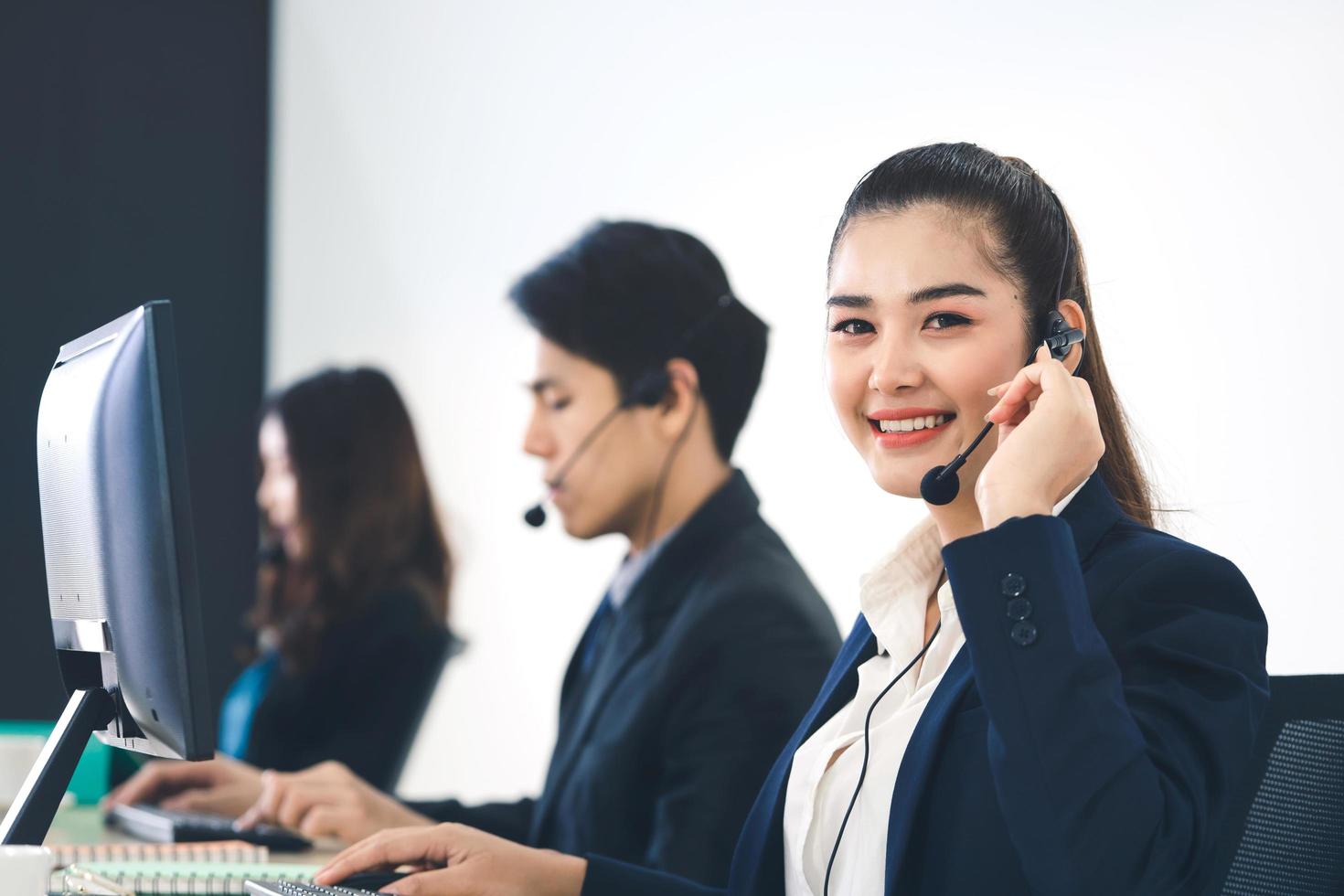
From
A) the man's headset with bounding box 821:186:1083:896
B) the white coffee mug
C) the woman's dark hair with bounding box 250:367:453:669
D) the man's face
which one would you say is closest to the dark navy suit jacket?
the man's face

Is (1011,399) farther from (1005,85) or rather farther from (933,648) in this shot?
(1005,85)

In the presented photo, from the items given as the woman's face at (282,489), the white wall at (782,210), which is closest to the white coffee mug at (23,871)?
the white wall at (782,210)

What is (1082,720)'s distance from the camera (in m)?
0.99

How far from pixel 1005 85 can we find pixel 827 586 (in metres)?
0.85

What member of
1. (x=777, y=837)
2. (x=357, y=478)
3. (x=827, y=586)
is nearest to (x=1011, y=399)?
(x=777, y=837)

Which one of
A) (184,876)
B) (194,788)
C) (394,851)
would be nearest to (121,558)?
(394,851)

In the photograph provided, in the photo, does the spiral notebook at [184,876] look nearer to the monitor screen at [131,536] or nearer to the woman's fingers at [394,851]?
the woman's fingers at [394,851]

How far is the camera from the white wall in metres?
1.69

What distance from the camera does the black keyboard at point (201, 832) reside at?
1995mm

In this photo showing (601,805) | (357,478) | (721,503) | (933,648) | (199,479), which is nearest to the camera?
(933,648)

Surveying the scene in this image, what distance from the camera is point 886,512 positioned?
2.24 metres

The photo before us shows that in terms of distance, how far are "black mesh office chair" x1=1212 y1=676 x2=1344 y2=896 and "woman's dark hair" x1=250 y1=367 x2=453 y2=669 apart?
7.45 feet

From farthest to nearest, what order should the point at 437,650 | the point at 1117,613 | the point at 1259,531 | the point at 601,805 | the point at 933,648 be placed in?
1. the point at 437,650
2. the point at 601,805
3. the point at 1259,531
4. the point at 933,648
5. the point at 1117,613

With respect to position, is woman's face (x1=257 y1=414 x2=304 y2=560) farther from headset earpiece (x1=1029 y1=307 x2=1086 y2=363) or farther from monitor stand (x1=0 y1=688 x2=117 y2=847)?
headset earpiece (x1=1029 y1=307 x2=1086 y2=363)
